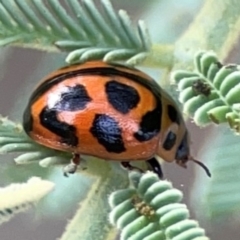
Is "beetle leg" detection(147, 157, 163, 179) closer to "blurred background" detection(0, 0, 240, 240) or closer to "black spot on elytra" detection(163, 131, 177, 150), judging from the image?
"black spot on elytra" detection(163, 131, 177, 150)

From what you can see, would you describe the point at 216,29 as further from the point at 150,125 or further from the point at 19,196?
the point at 19,196

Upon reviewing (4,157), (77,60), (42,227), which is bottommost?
(42,227)

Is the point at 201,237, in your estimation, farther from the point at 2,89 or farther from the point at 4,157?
the point at 2,89

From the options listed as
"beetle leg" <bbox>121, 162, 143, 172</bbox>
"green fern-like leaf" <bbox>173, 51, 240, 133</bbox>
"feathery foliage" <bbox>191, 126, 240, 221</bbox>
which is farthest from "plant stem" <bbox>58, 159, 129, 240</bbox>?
"feathery foliage" <bbox>191, 126, 240, 221</bbox>

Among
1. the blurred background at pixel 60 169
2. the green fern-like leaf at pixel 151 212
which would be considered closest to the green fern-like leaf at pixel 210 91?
the green fern-like leaf at pixel 151 212

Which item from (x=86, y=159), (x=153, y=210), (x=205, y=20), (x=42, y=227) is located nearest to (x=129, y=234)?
(x=153, y=210)

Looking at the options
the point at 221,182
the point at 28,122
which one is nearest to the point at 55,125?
the point at 28,122
